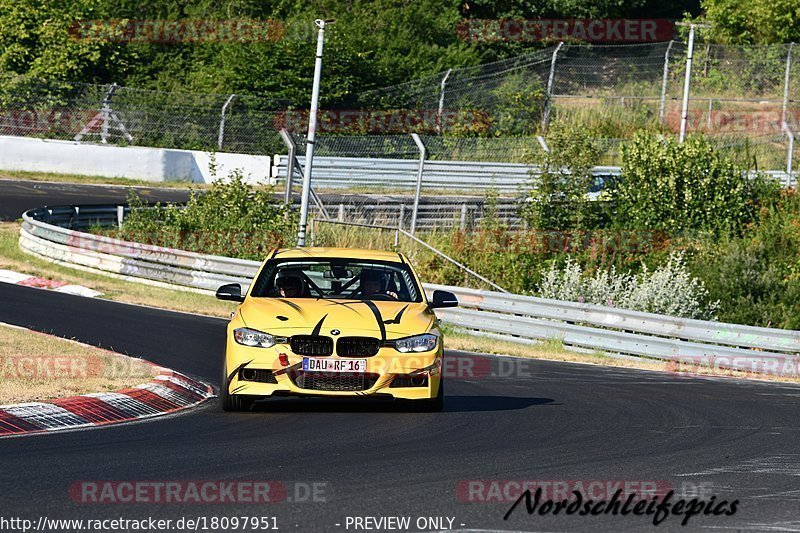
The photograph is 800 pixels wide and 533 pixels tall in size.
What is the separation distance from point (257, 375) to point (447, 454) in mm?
2222

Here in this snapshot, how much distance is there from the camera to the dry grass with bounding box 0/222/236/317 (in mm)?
23406

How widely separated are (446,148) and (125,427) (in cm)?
3118

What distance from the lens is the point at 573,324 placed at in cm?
2080

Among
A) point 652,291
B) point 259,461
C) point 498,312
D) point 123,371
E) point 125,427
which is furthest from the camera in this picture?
point 652,291

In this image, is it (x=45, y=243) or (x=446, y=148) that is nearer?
(x=45, y=243)

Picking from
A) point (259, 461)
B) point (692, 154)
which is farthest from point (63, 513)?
point (692, 154)

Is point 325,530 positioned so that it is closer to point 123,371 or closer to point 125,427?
point 125,427

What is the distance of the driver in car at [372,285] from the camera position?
11758 millimetres

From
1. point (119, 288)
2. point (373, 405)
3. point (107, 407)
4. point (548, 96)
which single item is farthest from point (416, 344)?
point (548, 96)

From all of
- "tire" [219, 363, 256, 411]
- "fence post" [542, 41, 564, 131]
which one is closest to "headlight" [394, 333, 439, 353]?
"tire" [219, 363, 256, 411]

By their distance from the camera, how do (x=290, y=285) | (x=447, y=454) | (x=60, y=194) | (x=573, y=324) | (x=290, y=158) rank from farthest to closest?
(x=60, y=194) < (x=290, y=158) < (x=573, y=324) < (x=290, y=285) < (x=447, y=454)

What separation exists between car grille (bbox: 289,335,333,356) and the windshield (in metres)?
1.15

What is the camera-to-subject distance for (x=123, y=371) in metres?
12.5

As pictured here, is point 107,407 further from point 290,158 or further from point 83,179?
point 83,179
